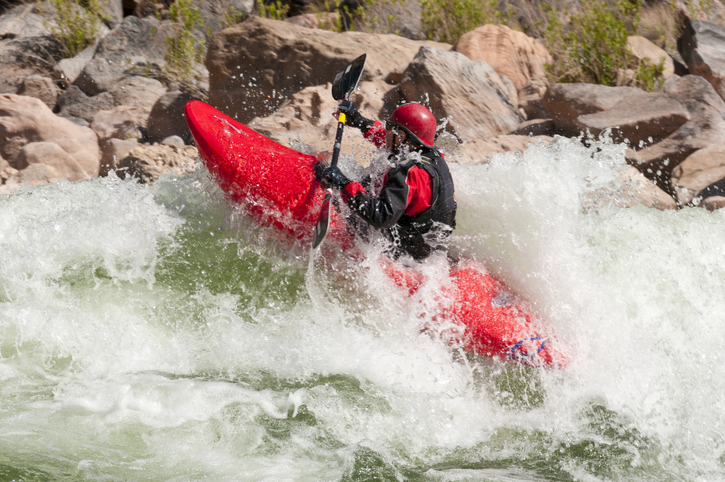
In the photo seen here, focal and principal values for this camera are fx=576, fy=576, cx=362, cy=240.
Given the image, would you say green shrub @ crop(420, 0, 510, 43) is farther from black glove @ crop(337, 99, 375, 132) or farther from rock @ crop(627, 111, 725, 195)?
black glove @ crop(337, 99, 375, 132)

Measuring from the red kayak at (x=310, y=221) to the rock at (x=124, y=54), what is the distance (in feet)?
12.1

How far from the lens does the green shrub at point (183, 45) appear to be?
6.64 m

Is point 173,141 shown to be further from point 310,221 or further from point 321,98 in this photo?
point 310,221

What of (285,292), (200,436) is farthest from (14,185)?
(200,436)

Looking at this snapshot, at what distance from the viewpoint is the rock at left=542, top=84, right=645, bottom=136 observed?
19.4 feet

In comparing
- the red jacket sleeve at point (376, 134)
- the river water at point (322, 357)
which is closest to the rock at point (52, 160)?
the river water at point (322, 357)

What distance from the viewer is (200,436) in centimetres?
251

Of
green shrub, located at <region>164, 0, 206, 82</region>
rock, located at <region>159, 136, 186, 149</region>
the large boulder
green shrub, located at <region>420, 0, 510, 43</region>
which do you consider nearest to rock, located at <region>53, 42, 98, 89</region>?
the large boulder

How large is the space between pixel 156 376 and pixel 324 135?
10.7 ft

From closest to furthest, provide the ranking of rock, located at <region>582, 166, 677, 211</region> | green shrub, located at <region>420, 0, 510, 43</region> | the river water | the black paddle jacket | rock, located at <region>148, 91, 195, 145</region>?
the river water < the black paddle jacket < rock, located at <region>582, 166, 677, 211</region> < rock, located at <region>148, 91, 195, 145</region> < green shrub, located at <region>420, 0, 510, 43</region>

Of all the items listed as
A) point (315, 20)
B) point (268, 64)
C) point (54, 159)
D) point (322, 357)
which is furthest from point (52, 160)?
point (315, 20)

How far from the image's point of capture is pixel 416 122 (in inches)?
121

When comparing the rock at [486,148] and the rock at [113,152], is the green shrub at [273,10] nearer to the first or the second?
the rock at [113,152]

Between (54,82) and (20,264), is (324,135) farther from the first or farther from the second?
(54,82)
